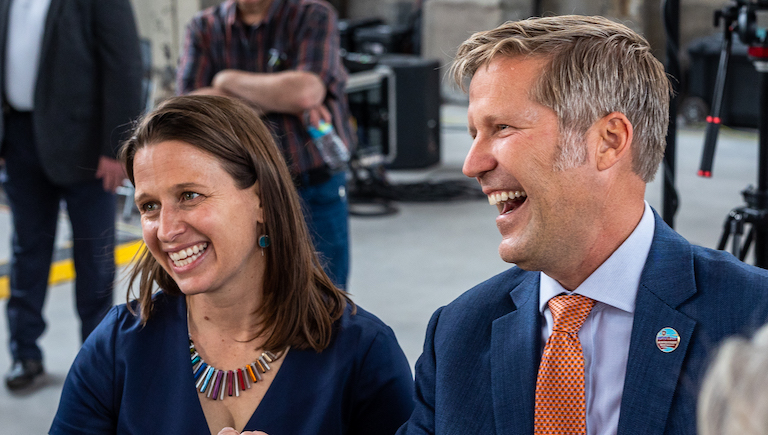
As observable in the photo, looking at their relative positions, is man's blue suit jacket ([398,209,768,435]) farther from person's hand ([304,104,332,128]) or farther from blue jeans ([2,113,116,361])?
blue jeans ([2,113,116,361])

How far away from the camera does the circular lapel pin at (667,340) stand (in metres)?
1.18

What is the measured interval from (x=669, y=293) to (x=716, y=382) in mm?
675

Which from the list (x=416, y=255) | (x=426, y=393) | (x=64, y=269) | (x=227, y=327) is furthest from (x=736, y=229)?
(x=64, y=269)

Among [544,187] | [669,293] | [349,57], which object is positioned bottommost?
[349,57]

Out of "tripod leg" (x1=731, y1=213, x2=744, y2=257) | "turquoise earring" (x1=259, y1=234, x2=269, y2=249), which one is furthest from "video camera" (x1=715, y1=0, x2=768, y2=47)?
"turquoise earring" (x1=259, y1=234, x2=269, y2=249)

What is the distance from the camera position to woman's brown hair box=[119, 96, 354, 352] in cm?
159

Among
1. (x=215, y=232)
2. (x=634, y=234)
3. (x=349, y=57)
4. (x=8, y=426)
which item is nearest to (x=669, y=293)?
(x=634, y=234)

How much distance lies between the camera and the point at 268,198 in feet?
5.35

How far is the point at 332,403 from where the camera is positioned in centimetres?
156

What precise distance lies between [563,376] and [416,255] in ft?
12.4

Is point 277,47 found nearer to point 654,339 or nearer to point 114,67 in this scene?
point 114,67

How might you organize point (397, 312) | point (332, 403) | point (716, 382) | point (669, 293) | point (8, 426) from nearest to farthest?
point (716, 382)
point (669, 293)
point (332, 403)
point (8, 426)
point (397, 312)

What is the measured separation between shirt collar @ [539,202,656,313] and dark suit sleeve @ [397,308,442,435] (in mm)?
268

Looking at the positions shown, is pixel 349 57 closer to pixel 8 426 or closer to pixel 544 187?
pixel 8 426
